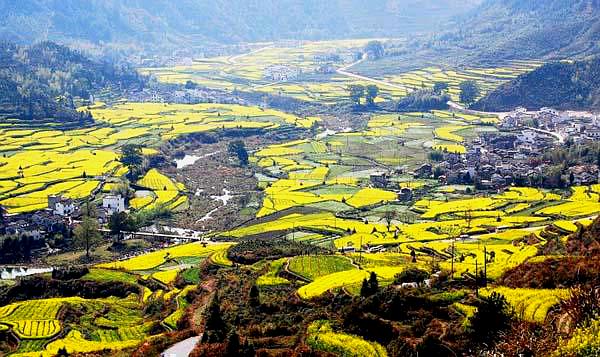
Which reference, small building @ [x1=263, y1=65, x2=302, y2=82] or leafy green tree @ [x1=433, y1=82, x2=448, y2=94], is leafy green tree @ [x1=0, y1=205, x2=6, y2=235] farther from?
small building @ [x1=263, y1=65, x2=302, y2=82]

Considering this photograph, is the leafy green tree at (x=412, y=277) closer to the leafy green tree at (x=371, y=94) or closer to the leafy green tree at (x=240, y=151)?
the leafy green tree at (x=240, y=151)

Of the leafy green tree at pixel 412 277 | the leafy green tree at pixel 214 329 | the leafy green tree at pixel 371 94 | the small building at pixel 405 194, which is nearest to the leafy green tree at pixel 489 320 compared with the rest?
the leafy green tree at pixel 214 329

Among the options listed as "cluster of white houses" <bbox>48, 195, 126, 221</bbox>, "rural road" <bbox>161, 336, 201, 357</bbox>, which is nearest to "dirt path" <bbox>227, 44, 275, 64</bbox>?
"cluster of white houses" <bbox>48, 195, 126, 221</bbox>

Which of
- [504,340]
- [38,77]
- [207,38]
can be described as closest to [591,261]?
[504,340]

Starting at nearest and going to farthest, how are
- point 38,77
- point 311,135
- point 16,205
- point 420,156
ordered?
point 16,205 < point 420,156 < point 311,135 < point 38,77

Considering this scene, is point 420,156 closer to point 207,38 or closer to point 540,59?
point 540,59

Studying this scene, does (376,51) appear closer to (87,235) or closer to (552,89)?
(552,89)
